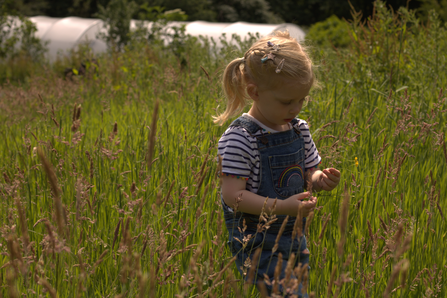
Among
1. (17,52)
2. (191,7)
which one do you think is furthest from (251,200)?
(191,7)

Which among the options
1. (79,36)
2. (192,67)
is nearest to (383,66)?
(192,67)

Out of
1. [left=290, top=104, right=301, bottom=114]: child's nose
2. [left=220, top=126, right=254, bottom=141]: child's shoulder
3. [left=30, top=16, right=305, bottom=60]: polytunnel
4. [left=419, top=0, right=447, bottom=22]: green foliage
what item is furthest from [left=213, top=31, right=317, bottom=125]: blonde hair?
[left=30, top=16, right=305, bottom=60]: polytunnel

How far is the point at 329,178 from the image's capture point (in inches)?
69.0

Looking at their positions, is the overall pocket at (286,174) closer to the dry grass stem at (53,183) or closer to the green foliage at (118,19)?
the dry grass stem at (53,183)

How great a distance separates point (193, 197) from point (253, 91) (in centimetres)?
53

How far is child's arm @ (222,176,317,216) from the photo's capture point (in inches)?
59.9

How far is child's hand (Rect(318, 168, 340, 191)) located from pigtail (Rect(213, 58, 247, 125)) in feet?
1.64

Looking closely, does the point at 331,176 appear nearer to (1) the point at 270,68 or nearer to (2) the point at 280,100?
(2) the point at 280,100

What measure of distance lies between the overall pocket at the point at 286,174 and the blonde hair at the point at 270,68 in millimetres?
306

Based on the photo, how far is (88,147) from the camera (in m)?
2.97

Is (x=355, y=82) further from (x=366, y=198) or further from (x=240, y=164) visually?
(x=240, y=164)

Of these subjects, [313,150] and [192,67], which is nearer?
[313,150]

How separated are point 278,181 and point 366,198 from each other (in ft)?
2.39

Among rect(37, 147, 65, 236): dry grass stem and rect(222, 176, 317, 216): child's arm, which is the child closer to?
rect(222, 176, 317, 216): child's arm
